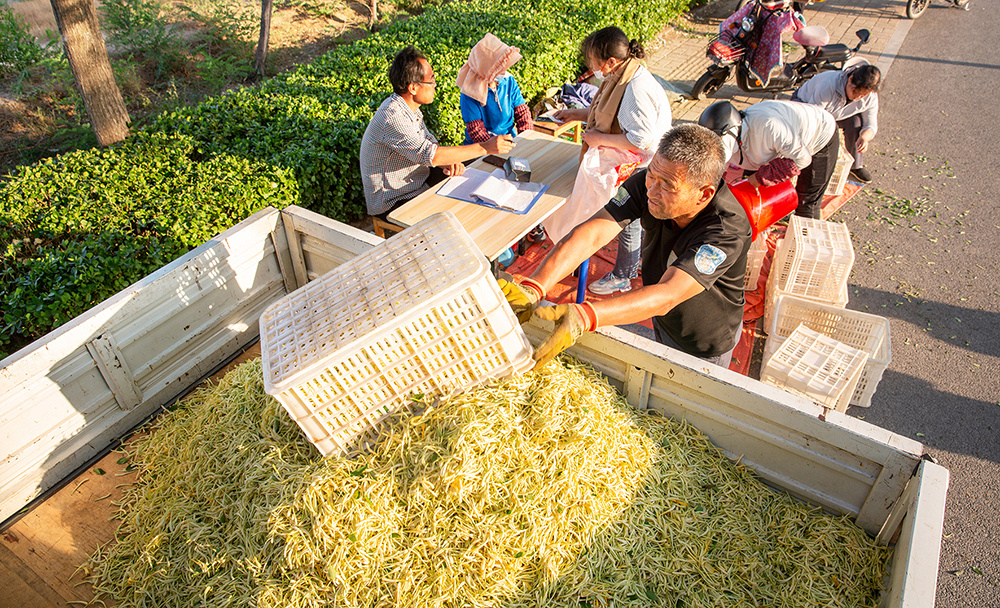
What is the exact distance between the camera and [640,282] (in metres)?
5.81

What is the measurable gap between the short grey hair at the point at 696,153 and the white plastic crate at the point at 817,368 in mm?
2019

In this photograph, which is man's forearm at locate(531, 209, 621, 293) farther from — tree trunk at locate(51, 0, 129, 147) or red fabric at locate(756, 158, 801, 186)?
tree trunk at locate(51, 0, 129, 147)

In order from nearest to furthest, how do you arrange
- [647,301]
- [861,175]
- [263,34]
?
[647,301] < [861,175] < [263,34]

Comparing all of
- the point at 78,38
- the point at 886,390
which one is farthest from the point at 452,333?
the point at 78,38

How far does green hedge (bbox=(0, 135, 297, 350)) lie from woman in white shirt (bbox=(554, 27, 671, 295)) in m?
3.05

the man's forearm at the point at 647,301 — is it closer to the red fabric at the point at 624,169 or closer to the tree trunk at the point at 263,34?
the red fabric at the point at 624,169

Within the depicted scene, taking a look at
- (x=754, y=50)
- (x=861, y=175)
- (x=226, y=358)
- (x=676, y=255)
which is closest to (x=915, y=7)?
(x=754, y=50)

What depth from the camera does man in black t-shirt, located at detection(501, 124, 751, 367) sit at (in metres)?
2.71

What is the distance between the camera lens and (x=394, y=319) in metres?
2.30

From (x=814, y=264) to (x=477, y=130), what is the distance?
349 centimetres

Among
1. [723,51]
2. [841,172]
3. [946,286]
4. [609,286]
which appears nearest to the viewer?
[609,286]

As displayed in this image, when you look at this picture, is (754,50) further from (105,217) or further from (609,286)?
(105,217)

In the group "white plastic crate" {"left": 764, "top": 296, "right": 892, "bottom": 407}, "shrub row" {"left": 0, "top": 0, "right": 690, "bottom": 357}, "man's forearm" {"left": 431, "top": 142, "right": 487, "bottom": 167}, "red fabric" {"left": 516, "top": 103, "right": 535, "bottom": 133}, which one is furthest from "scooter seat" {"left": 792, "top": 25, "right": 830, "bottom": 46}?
"man's forearm" {"left": 431, "top": 142, "right": 487, "bottom": 167}

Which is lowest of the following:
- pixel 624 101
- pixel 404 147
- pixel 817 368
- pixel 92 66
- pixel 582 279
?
pixel 817 368
